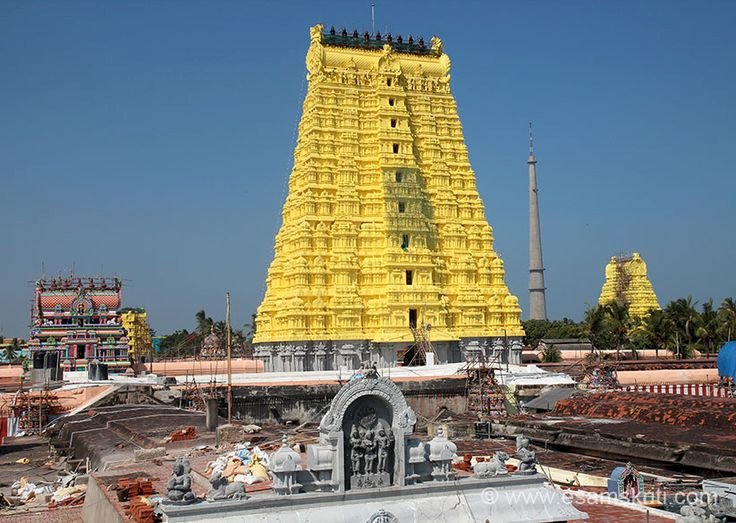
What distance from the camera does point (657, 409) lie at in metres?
30.3

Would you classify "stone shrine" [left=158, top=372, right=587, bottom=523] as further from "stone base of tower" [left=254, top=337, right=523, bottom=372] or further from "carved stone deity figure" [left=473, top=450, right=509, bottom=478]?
"stone base of tower" [left=254, top=337, right=523, bottom=372]

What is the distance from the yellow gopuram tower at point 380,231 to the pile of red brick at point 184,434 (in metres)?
24.0

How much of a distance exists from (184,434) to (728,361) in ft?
93.0

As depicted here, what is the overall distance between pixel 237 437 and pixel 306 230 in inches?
1146

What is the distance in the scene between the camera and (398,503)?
15.2 m

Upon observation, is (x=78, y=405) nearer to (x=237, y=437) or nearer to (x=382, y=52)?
(x=237, y=437)

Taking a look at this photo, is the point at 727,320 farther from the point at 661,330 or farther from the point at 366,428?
the point at 366,428

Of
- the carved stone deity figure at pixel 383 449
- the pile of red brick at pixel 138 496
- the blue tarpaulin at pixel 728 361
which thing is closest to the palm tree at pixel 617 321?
the blue tarpaulin at pixel 728 361

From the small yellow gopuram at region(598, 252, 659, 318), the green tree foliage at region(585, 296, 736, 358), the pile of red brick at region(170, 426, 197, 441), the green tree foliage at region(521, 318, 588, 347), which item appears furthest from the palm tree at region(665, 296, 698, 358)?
the pile of red brick at region(170, 426, 197, 441)

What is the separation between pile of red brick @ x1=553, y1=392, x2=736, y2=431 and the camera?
27.9 m

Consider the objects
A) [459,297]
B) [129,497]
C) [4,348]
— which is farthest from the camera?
[4,348]

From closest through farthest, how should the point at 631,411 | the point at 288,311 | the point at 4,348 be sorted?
1. the point at 631,411
2. the point at 288,311
3. the point at 4,348

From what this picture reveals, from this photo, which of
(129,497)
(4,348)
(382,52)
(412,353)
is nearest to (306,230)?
(412,353)

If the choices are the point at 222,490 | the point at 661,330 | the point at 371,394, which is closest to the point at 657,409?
the point at 371,394
